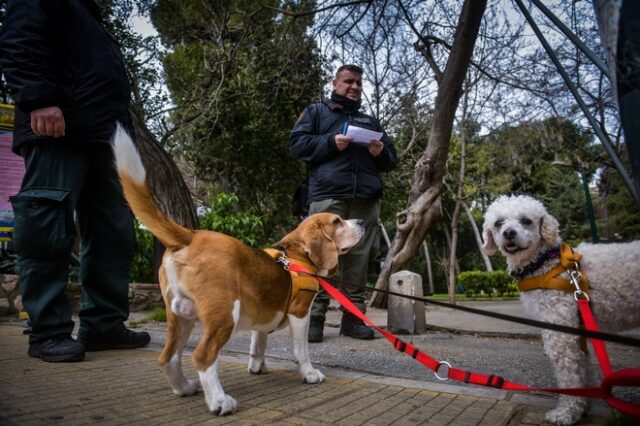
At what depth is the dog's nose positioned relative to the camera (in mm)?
2479

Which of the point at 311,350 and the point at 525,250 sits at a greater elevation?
the point at 525,250

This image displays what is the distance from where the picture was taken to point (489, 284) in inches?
828

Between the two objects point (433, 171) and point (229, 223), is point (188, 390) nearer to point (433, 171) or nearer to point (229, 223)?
point (433, 171)

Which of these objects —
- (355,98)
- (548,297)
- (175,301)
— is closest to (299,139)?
(355,98)

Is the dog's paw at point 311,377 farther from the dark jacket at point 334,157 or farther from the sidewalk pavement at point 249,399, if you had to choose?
the dark jacket at point 334,157

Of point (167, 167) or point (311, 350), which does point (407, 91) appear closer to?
point (167, 167)

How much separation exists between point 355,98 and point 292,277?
8.71ft

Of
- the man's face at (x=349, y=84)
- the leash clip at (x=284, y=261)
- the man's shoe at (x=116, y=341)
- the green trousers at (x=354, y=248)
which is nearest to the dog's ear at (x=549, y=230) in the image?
the leash clip at (x=284, y=261)

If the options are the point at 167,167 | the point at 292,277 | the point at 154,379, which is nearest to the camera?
the point at 154,379

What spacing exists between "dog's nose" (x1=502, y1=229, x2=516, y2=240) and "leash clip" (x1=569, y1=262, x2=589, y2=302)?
1.18 ft

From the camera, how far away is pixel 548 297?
87.3 inches

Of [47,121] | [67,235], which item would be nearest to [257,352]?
[67,235]

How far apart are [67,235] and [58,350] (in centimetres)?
82

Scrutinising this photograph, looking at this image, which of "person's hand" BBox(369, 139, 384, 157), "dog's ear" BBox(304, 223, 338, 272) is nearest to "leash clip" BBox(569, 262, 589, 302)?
"dog's ear" BBox(304, 223, 338, 272)
